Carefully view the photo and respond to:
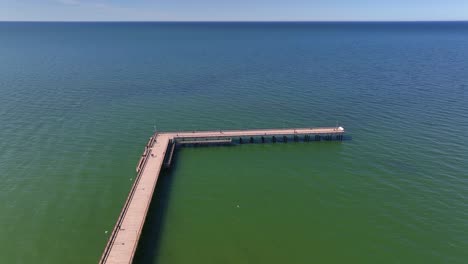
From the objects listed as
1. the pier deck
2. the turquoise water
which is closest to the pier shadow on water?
the turquoise water

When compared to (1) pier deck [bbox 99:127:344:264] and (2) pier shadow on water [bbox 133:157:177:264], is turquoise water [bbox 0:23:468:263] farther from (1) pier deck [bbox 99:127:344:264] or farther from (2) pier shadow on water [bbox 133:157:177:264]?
(1) pier deck [bbox 99:127:344:264]

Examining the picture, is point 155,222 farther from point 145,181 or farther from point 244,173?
point 244,173

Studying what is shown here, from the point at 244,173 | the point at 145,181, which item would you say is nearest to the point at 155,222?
the point at 145,181

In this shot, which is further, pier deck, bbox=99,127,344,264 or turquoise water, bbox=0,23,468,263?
turquoise water, bbox=0,23,468,263

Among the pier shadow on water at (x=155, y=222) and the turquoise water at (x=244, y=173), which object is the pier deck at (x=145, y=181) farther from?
the turquoise water at (x=244, y=173)

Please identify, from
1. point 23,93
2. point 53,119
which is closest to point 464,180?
point 53,119

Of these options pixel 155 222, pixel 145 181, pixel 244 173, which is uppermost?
pixel 244 173

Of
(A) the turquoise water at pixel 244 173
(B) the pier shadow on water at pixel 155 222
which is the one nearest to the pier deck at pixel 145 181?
(B) the pier shadow on water at pixel 155 222
